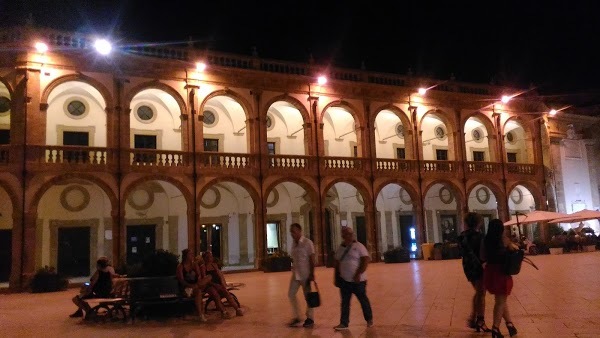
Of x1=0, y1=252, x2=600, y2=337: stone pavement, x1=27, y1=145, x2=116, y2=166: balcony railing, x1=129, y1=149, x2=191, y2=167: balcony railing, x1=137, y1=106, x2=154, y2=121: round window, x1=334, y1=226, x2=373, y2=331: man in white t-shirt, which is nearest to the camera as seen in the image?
x1=0, y1=252, x2=600, y2=337: stone pavement

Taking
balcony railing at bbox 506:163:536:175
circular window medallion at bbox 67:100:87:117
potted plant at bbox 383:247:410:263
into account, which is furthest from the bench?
balcony railing at bbox 506:163:536:175

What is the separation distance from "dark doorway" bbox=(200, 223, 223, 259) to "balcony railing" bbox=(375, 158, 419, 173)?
936cm

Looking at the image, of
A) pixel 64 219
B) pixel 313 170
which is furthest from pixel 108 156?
pixel 313 170

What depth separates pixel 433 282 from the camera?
51.4 ft

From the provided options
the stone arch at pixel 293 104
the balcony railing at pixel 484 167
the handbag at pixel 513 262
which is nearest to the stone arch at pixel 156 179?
the stone arch at pixel 293 104

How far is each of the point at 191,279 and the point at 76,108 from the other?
17898mm

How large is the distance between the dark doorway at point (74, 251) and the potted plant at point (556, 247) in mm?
25093

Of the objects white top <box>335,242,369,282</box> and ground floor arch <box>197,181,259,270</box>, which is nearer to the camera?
white top <box>335,242,369,282</box>

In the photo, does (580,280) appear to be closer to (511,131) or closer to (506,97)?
(506,97)

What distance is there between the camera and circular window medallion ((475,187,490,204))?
3638cm

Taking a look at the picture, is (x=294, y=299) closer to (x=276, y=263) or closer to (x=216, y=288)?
(x=216, y=288)

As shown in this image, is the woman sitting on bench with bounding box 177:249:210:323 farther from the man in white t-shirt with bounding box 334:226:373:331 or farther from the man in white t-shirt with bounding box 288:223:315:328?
the man in white t-shirt with bounding box 334:226:373:331

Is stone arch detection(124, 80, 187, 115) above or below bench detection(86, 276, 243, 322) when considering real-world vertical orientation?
above

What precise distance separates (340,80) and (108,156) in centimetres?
1293
